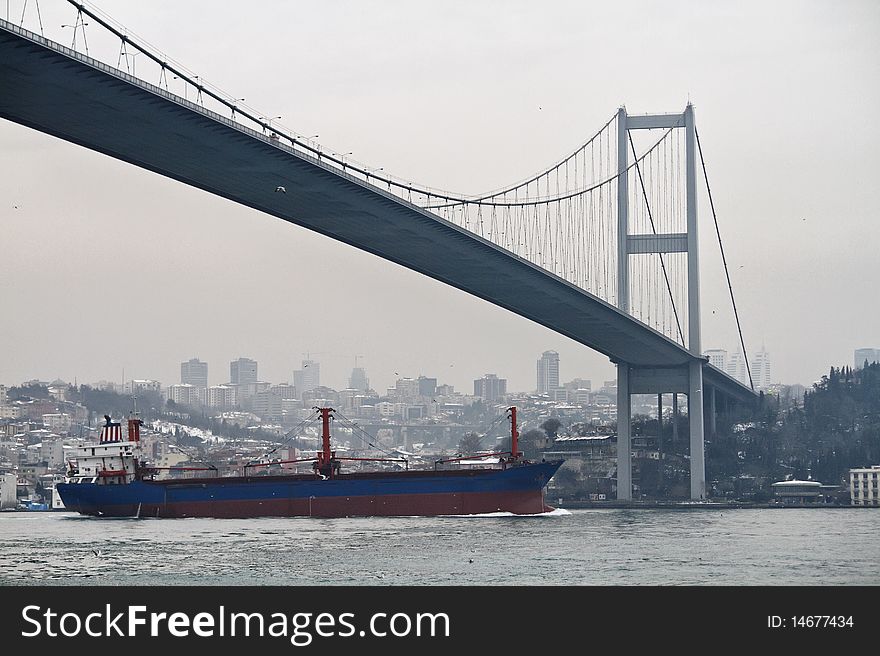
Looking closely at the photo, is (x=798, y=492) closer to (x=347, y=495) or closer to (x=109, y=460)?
(x=347, y=495)

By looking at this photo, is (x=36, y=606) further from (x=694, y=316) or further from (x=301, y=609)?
(x=694, y=316)

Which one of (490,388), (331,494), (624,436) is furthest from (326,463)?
(490,388)

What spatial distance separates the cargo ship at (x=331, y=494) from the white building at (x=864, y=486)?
14.1 metres

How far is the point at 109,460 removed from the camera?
31.8 metres

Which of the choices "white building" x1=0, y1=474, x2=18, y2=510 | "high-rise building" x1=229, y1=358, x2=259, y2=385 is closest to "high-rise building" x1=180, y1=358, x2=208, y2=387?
"high-rise building" x1=229, y1=358, x2=259, y2=385

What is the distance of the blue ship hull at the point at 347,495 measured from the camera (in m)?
27.1

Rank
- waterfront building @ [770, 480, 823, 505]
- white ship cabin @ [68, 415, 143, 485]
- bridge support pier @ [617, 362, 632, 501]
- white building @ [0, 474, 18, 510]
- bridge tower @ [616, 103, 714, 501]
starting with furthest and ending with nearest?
white building @ [0, 474, 18, 510] → waterfront building @ [770, 480, 823, 505] → bridge support pier @ [617, 362, 632, 501] → bridge tower @ [616, 103, 714, 501] → white ship cabin @ [68, 415, 143, 485]

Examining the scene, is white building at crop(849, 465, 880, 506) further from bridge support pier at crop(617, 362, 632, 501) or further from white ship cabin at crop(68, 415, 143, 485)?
white ship cabin at crop(68, 415, 143, 485)

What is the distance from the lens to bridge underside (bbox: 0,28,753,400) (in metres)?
16.6

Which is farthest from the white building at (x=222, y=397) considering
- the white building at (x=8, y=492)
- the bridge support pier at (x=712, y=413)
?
the bridge support pier at (x=712, y=413)

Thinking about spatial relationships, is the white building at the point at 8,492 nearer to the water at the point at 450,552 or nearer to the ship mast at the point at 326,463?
→ the ship mast at the point at 326,463

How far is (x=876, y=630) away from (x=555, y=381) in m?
129

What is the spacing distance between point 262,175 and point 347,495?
9.15 m

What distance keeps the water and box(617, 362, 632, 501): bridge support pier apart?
29.3 ft
